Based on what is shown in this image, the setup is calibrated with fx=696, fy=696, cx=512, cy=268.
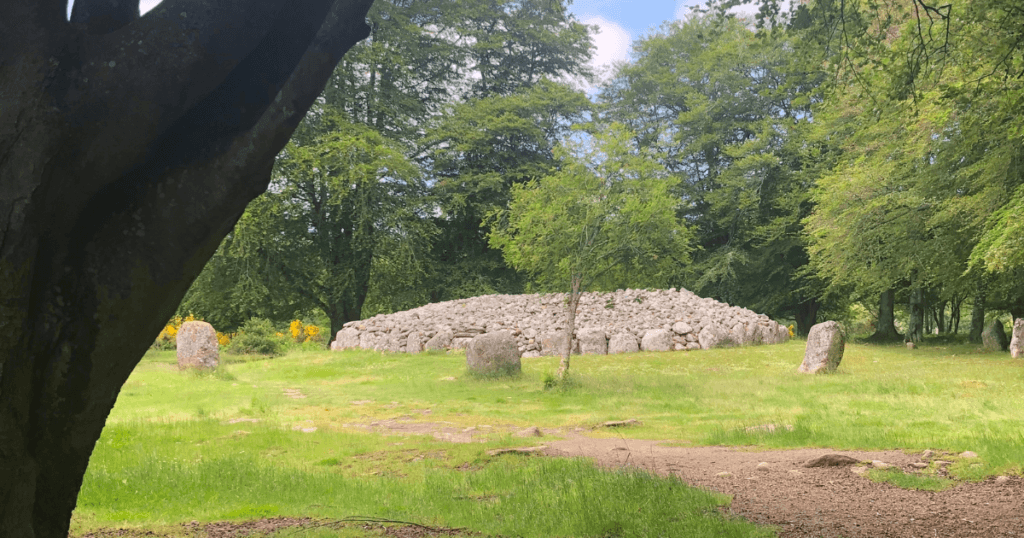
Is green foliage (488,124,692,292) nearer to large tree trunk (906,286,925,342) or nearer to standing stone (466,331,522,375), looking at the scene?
standing stone (466,331,522,375)

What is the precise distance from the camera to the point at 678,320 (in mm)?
25469

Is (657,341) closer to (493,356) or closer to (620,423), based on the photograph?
(493,356)

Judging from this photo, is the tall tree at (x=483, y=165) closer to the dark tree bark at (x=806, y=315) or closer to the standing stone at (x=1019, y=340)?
the dark tree bark at (x=806, y=315)

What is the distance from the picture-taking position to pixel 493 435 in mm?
9648

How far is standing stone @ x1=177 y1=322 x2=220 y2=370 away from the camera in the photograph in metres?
18.5

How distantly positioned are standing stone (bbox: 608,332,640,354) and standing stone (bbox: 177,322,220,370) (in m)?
12.5

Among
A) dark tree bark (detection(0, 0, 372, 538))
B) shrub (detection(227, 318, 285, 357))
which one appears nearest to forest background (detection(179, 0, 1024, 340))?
shrub (detection(227, 318, 285, 357))

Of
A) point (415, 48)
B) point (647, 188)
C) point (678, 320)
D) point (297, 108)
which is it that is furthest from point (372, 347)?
point (297, 108)

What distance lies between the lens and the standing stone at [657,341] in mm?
23781

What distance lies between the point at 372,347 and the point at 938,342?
2285 cm

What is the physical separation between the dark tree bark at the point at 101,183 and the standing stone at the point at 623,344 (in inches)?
823

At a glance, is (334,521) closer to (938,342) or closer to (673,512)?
(673,512)

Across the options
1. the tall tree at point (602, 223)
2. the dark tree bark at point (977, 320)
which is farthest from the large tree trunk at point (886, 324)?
the tall tree at point (602, 223)

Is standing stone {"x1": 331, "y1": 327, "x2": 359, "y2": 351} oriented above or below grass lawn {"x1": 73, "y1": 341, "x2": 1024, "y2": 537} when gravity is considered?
above
